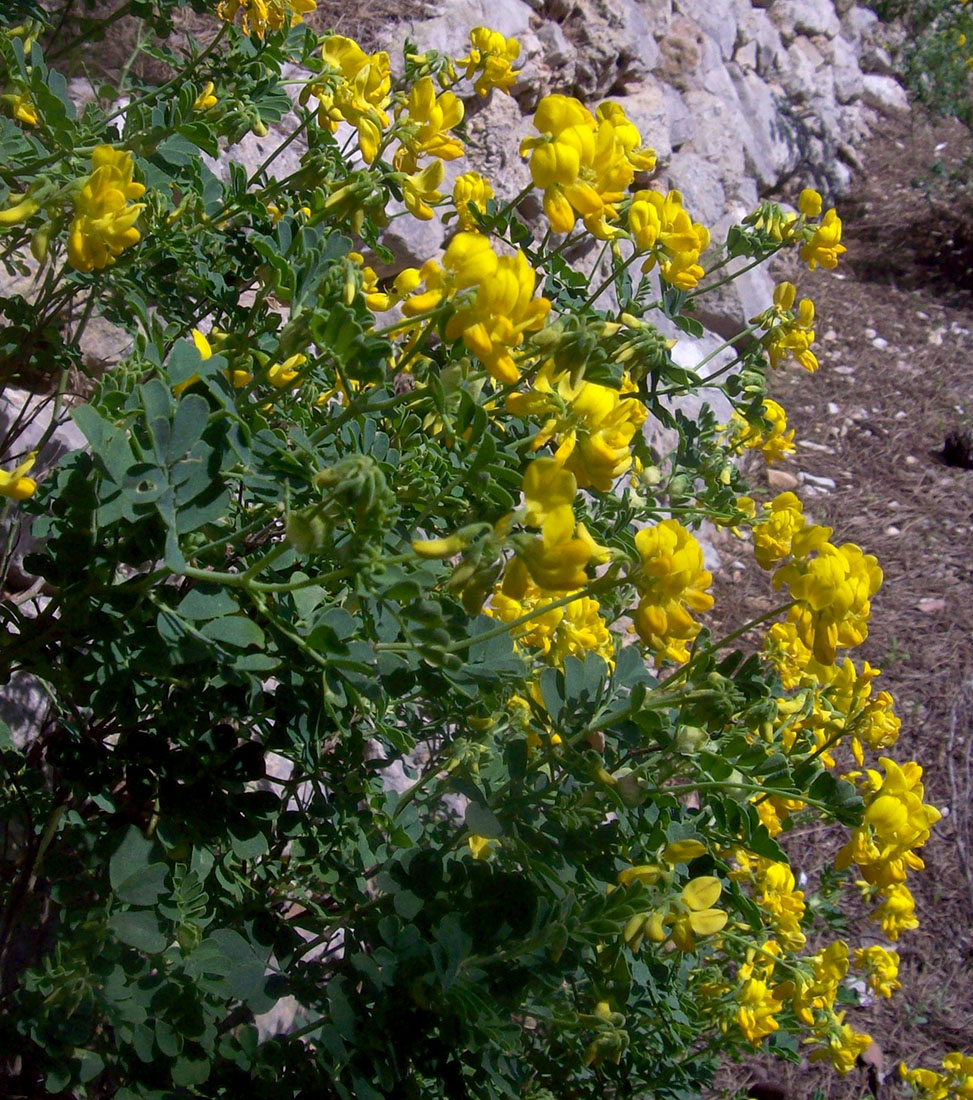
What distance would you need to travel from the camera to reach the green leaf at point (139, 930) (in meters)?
1.25

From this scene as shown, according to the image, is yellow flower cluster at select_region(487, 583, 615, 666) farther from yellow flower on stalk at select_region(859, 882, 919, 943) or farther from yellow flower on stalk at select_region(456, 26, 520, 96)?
yellow flower on stalk at select_region(456, 26, 520, 96)

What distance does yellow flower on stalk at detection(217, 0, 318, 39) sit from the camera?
1743 mm

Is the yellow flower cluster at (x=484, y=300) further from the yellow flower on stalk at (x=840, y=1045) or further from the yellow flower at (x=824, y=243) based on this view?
the yellow flower on stalk at (x=840, y=1045)

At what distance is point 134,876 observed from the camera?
1.25m

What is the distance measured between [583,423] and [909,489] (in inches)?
182

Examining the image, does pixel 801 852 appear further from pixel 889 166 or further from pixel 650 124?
pixel 889 166

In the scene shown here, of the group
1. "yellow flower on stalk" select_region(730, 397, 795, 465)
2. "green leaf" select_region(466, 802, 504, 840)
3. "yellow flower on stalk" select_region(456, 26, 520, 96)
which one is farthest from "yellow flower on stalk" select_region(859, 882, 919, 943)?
"yellow flower on stalk" select_region(456, 26, 520, 96)

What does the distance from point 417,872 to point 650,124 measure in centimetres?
456

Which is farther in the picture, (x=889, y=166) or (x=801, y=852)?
(x=889, y=166)

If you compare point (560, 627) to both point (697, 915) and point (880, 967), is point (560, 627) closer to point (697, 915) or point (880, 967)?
point (697, 915)

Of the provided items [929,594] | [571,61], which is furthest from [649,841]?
[571,61]

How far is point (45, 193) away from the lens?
1.24 meters

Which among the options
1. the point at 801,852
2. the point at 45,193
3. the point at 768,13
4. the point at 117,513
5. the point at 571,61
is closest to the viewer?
the point at 117,513

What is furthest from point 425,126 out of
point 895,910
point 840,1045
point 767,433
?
point 840,1045
